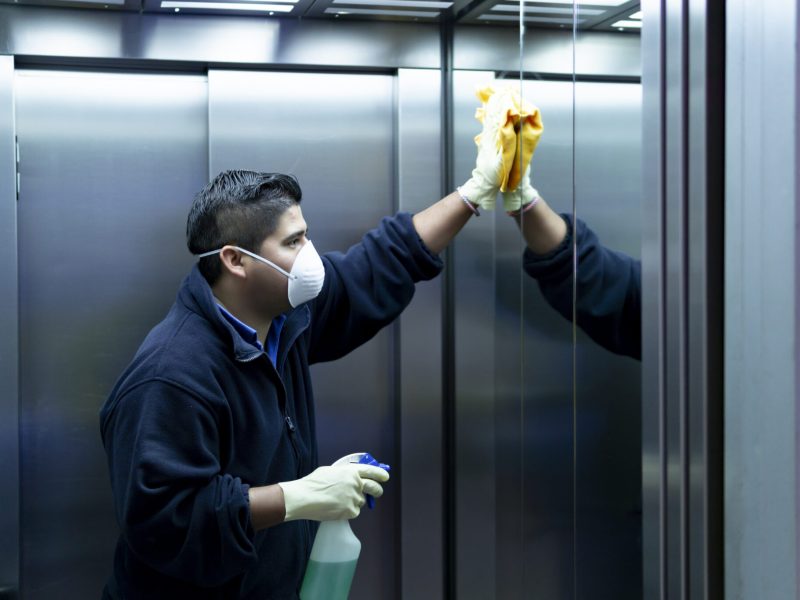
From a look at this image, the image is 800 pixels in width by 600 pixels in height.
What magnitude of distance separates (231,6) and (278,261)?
650 millimetres

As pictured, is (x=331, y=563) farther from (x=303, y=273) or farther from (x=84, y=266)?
(x=84, y=266)

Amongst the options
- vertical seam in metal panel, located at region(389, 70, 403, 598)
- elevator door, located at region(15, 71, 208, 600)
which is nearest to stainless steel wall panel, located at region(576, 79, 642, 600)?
vertical seam in metal panel, located at region(389, 70, 403, 598)

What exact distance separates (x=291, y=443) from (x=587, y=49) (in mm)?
960

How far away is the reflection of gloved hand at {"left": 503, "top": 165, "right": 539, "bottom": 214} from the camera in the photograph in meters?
1.64

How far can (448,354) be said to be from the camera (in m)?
2.29

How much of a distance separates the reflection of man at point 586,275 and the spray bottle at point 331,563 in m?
0.51

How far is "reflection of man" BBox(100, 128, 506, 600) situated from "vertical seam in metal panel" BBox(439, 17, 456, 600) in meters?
0.27

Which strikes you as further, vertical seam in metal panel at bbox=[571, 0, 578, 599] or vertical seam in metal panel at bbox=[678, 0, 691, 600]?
vertical seam in metal panel at bbox=[571, 0, 578, 599]

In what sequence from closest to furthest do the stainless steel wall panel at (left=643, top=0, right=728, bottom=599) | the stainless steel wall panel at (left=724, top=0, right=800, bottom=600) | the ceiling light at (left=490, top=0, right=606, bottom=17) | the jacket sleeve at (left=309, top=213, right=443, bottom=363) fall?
the stainless steel wall panel at (left=724, top=0, right=800, bottom=600), the stainless steel wall panel at (left=643, top=0, right=728, bottom=599), the ceiling light at (left=490, top=0, right=606, bottom=17), the jacket sleeve at (left=309, top=213, right=443, bottom=363)

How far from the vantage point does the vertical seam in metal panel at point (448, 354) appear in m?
2.23

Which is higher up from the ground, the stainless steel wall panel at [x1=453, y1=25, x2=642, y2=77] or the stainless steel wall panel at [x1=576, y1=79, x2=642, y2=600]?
the stainless steel wall panel at [x1=453, y1=25, x2=642, y2=77]

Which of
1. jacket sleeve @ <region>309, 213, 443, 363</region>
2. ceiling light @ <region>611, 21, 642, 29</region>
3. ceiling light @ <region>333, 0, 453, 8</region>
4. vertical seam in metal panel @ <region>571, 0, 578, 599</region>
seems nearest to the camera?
ceiling light @ <region>611, 21, 642, 29</region>

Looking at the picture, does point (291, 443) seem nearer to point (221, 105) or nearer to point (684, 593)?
point (221, 105)

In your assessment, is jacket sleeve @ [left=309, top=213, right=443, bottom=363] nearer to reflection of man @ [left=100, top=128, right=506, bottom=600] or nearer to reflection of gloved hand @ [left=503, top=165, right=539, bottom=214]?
reflection of man @ [left=100, top=128, right=506, bottom=600]
